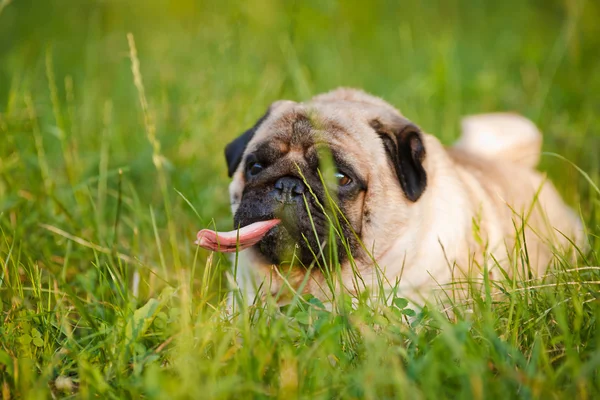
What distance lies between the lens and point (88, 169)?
14.4 ft

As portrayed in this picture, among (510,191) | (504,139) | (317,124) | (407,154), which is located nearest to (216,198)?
(317,124)

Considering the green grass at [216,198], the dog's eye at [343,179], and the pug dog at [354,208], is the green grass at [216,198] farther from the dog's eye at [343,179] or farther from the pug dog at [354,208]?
the dog's eye at [343,179]

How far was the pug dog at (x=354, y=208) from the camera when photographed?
110 inches

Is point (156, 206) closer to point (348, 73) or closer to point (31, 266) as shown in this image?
point (31, 266)

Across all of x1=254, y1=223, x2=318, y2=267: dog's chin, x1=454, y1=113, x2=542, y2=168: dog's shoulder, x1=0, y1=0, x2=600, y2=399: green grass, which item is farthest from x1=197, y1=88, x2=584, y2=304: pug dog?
x1=454, y1=113, x2=542, y2=168: dog's shoulder

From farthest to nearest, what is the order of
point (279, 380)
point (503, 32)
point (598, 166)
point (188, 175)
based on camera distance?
1. point (503, 32)
2. point (598, 166)
3. point (188, 175)
4. point (279, 380)

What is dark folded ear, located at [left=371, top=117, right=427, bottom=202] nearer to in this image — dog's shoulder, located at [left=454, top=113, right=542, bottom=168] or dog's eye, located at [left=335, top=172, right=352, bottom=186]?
dog's eye, located at [left=335, top=172, right=352, bottom=186]

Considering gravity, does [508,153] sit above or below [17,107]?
below

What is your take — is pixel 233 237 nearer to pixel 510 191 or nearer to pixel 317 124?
pixel 317 124

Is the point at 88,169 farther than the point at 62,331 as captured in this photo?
Yes

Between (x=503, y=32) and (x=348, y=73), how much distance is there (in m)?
3.19

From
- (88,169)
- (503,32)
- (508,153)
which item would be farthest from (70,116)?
(503,32)

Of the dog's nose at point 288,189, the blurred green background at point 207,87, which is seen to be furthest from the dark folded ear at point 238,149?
the dog's nose at point 288,189

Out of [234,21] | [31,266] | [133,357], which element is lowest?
[133,357]
